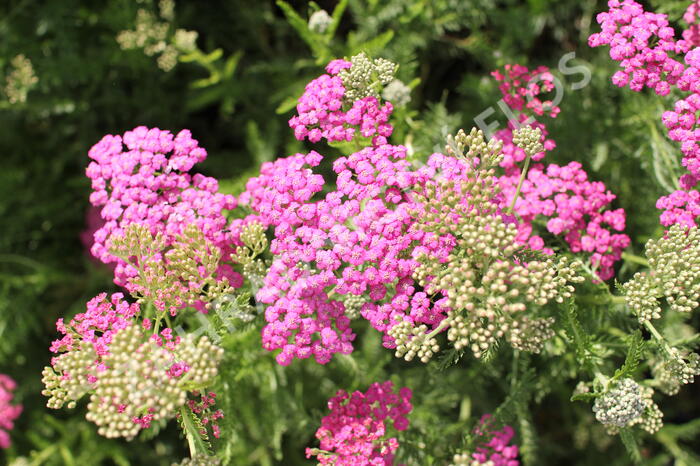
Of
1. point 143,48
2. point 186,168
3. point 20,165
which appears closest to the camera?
point 186,168

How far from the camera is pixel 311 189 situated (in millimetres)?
2822

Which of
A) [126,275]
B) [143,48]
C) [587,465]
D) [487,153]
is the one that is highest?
[143,48]

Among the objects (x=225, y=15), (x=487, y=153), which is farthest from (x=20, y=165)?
(x=487, y=153)

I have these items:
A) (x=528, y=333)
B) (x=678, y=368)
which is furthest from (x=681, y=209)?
(x=528, y=333)

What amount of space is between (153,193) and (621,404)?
2278 millimetres

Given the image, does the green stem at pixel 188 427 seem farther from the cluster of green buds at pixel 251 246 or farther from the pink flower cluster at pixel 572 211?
the pink flower cluster at pixel 572 211

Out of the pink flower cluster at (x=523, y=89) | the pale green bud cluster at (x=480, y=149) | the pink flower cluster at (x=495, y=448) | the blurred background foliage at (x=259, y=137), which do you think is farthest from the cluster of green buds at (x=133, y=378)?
the pink flower cluster at (x=523, y=89)

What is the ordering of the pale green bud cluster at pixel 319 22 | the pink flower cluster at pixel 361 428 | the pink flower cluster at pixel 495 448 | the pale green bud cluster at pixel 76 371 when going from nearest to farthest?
the pale green bud cluster at pixel 76 371 < the pink flower cluster at pixel 361 428 < the pink flower cluster at pixel 495 448 < the pale green bud cluster at pixel 319 22

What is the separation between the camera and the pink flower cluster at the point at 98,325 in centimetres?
263

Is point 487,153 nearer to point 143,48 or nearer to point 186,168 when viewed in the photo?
point 186,168

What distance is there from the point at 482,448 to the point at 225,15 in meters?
3.85

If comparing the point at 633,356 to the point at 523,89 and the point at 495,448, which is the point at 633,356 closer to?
the point at 495,448

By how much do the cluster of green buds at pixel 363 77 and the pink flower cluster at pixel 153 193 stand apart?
30.7 inches

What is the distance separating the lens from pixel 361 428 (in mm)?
2883
